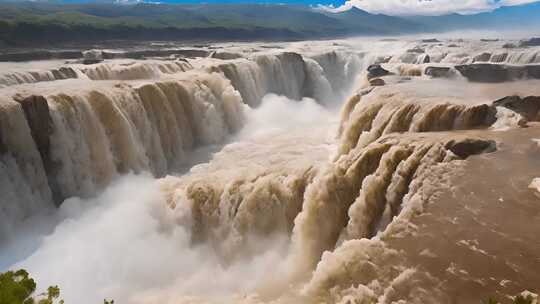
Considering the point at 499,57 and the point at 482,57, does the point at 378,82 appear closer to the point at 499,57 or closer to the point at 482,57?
the point at 482,57

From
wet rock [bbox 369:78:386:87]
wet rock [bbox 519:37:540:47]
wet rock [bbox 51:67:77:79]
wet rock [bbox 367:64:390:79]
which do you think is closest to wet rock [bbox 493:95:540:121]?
wet rock [bbox 369:78:386:87]

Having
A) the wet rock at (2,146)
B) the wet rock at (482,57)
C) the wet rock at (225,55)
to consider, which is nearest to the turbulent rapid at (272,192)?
the wet rock at (2,146)

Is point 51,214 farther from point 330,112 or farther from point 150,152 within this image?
point 330,112

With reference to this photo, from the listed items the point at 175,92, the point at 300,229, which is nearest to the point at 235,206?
the point at 300,229

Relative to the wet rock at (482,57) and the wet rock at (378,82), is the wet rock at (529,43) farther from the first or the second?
the wet rock at (378,82)

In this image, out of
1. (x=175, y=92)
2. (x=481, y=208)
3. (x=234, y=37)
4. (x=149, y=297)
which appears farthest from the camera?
(x=234, y=37)

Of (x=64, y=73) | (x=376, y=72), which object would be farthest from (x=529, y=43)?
(x=64, y=73)

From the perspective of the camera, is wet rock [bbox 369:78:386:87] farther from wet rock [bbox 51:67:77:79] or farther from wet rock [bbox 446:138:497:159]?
wet rock [bbox 51:67:77:79]
